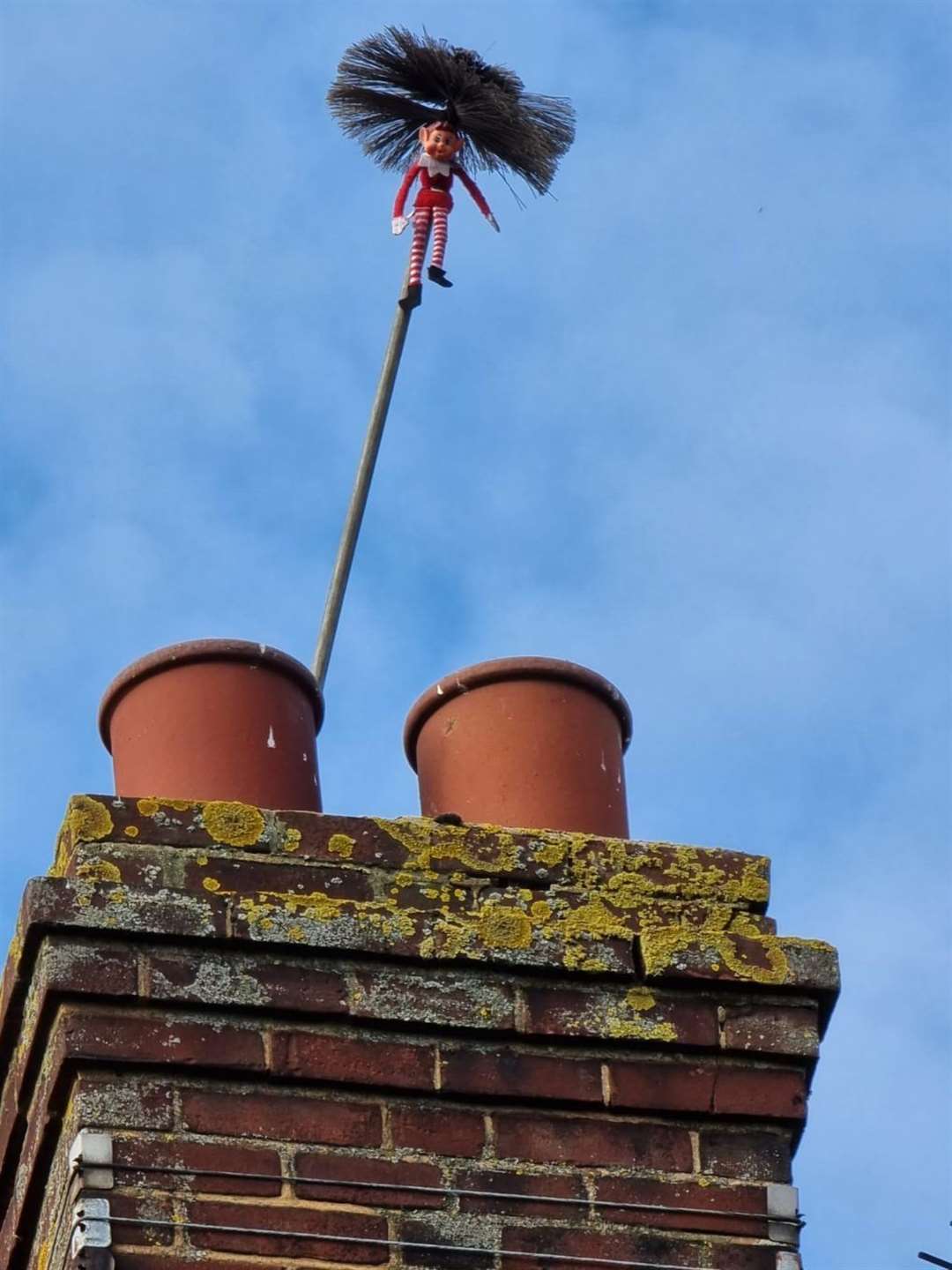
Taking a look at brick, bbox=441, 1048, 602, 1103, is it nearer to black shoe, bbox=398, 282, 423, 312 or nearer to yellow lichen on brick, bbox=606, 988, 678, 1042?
yellow lichen on brick, bbox=606, 988, 678, 1042

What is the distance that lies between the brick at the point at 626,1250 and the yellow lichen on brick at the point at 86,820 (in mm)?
897

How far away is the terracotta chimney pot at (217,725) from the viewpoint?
14.8ft

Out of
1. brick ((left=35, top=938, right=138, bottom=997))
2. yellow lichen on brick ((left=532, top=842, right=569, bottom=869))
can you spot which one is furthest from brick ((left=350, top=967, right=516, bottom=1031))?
brick ((left=35, top=938, right=138, bottom=997))

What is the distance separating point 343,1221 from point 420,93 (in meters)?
3.72

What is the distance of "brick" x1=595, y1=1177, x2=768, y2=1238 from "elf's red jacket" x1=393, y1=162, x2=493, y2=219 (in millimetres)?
3146

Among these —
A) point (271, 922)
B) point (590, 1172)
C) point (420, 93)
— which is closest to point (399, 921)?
point (271, 922)

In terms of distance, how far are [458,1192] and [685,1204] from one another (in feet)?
1.16

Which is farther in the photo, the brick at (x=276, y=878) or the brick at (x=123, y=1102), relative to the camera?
the brick at (x=276, y=878)

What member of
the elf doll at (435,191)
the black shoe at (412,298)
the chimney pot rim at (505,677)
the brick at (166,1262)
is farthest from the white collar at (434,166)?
the brick at (166,1262)

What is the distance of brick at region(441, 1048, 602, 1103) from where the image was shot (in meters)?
4.10

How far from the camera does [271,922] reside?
414 centimetres

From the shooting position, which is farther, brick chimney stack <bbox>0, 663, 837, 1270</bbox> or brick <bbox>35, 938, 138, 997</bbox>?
brick <bbox>35, 938, 138, 997</bbox>

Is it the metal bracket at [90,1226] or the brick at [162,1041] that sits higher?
the brick at [162,1041]

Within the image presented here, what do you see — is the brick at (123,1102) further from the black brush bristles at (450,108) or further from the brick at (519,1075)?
the black brush bristles at (450,108)
